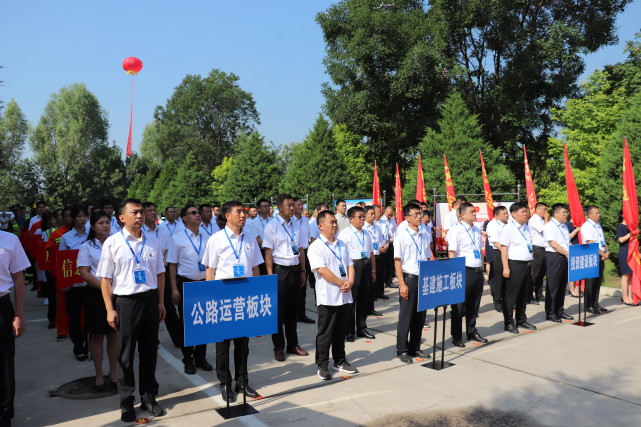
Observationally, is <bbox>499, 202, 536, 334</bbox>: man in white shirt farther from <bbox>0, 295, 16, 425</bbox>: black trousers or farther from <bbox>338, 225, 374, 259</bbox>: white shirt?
<bbox>0, 295, 16, 425</bbox>: black trousers

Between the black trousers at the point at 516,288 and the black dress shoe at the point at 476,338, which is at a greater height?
the black trousers at the point at 516,288

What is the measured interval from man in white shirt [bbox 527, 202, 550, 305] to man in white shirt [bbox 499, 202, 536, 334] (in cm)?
146

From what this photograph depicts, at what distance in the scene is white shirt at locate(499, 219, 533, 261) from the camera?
282 inches

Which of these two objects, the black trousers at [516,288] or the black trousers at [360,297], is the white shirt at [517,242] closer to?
the black trousers at [516,288]

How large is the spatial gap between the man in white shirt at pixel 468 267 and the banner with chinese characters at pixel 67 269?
4711 millimetres

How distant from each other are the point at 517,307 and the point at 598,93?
18359 millimetres

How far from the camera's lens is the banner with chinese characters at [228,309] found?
4.16 meters

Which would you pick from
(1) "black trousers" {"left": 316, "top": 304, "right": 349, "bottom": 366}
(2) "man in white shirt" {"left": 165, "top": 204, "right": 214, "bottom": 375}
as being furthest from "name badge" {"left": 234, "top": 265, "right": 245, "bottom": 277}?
(2) "man in white shirt" {"left": 165, "top": 204, "right": 214, "bottom": 375}

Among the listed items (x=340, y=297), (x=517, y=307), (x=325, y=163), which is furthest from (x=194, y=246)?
(x=325, y=163)

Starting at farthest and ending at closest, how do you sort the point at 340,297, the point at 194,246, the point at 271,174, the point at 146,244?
1. the point at 271,174
2. the point at 194,246
3. the point at 340,297
4. the point at 146,244

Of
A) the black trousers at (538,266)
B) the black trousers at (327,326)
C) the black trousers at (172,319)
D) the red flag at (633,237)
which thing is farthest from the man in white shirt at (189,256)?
the red flag at (633,237)

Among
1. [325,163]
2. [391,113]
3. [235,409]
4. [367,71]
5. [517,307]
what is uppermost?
[367,71]

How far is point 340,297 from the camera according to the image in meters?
5.27

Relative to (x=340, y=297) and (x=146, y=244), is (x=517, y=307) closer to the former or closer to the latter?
(x=340, y=297)
